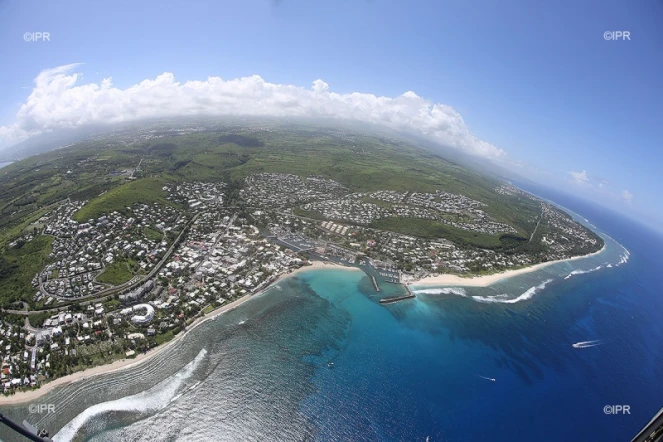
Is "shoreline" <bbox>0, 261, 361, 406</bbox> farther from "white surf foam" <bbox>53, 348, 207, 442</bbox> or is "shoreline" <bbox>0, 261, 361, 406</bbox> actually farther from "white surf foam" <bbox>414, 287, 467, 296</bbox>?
"white surf foam" <bbox>414, 287, 467, 296</bbox>

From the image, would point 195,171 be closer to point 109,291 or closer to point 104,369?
point 109,291

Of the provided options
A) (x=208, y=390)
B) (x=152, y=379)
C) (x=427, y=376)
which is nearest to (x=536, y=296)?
(x=427, y=376)

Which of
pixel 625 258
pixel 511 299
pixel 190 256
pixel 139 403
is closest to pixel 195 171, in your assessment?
pixel 190 256

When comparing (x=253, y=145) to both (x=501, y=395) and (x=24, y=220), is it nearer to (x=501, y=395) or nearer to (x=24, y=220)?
(x=24, y=220)

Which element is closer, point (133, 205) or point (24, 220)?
point (24, 220)

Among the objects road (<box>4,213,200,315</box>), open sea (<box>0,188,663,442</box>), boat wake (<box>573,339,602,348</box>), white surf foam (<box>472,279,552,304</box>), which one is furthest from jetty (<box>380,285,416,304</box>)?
road (<box>4,213,200,315</box>)

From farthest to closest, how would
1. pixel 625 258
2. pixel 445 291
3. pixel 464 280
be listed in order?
1. pixel 625 258
2. pixel 464 280
3. pixel 445 291

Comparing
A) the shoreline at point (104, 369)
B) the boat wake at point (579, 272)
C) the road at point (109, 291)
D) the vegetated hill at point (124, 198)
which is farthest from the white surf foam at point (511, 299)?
the vegetated hill at point (124, 198)
